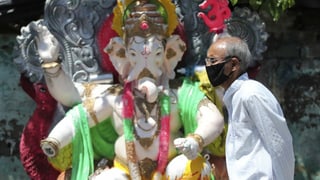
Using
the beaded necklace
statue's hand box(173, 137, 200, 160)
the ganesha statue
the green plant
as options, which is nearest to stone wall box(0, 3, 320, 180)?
the green plant

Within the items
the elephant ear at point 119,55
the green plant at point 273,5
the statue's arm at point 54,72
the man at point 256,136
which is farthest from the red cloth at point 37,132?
the man at point 256,136

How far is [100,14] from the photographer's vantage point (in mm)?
4234

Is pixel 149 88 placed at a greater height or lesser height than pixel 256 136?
lesser

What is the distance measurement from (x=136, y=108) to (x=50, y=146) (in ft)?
1.45

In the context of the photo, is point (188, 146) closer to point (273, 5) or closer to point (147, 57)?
point (147, 57)

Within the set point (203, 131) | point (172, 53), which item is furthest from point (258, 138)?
point (172, 53)

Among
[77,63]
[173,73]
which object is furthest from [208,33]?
[77,63]

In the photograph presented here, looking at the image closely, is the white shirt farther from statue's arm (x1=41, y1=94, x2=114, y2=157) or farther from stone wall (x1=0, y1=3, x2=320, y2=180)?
stone wall (x1=0, y1=3, x2=320, y2=180)

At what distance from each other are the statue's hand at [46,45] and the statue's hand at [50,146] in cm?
39

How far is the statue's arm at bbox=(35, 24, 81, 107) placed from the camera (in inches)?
155

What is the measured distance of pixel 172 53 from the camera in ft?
13.1

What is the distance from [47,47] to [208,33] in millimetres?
830

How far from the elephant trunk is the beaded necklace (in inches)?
2.6

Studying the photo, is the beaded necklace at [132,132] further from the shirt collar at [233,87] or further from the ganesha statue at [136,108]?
the shirt collar at [233,87]
